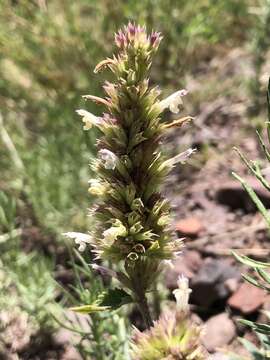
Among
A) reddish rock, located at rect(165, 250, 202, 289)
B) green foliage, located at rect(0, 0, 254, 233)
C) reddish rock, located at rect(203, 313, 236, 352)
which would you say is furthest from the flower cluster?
green foliage, located at rect(0, 0, 254, 233)

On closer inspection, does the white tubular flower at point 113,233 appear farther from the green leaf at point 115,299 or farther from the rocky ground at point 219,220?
the rocky ground at point 219,220

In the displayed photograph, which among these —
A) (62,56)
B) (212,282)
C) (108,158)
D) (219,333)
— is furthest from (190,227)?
(108,158)

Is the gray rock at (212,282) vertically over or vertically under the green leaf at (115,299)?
over

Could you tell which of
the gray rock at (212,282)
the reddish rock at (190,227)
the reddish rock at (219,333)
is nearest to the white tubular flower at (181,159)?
the reddish rock at (219,333)

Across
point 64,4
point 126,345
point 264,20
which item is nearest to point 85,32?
point 64,4

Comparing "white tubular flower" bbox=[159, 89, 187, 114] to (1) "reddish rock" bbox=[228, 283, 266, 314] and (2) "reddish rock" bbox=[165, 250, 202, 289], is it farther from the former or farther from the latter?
(2) "reddish rock" bbox=[165, 250, 202, 289]

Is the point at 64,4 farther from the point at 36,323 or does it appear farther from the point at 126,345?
the point at 126,345
